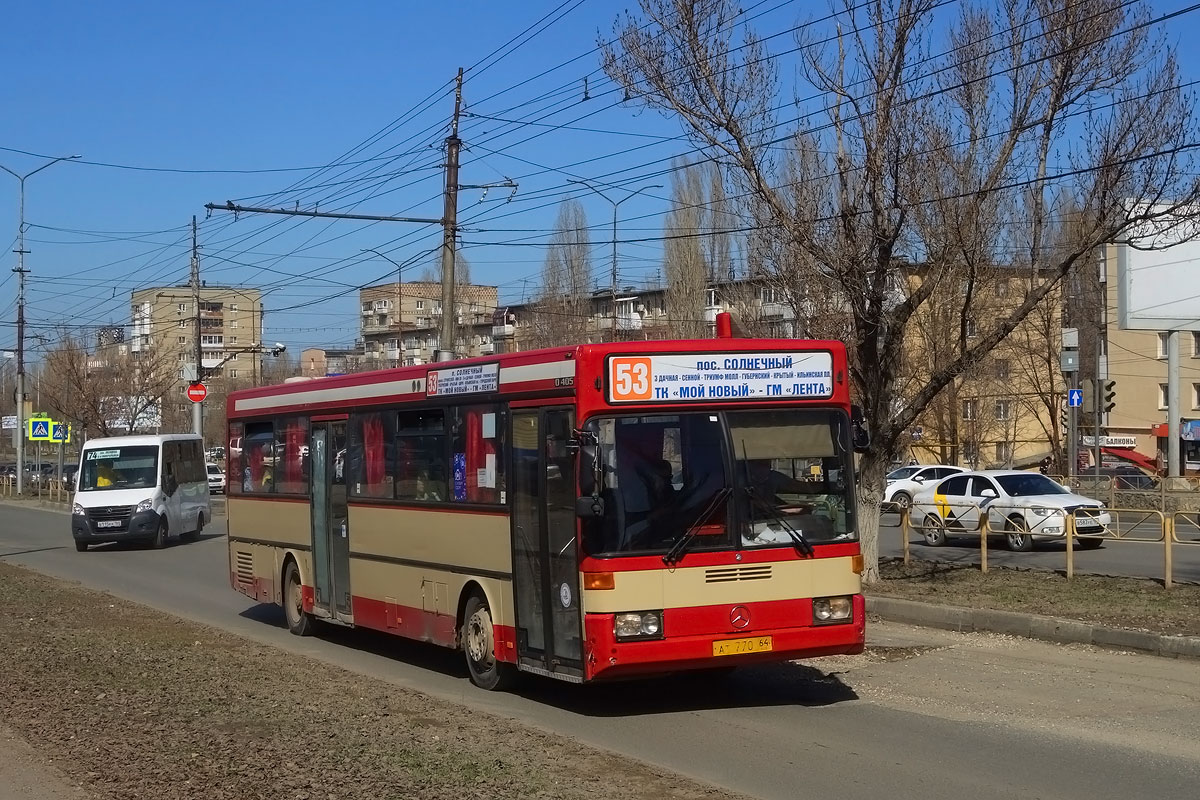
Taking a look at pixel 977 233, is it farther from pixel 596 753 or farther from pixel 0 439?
pixel 0 439

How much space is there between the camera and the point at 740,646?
940cm

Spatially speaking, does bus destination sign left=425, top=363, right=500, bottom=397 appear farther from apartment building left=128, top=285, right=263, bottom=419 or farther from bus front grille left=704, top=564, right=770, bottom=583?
apartment building left=128, top=285, right=263, bottom=419

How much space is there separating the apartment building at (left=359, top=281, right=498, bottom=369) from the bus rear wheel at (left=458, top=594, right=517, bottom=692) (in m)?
52.2

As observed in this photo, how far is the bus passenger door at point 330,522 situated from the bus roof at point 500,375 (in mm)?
382

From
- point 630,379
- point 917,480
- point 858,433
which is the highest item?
point 630,379

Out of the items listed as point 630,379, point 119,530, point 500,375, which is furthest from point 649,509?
point 119,530

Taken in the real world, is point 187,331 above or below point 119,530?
above

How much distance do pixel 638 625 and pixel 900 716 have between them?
6.78 ft

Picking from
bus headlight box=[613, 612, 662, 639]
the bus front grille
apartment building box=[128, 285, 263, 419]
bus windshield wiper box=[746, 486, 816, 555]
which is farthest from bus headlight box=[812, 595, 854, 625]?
apartment building box=[128, 285, 263, 419]

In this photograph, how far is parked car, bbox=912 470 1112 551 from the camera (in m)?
23.8

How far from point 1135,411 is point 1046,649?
58242 mm

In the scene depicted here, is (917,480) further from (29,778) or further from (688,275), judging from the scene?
(29,778)

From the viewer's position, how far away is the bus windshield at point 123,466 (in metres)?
31.0

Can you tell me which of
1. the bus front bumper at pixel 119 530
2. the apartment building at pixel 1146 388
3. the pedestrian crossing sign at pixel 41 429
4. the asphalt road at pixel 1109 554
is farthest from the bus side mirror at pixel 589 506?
the apartment building at pixel 1146 388
